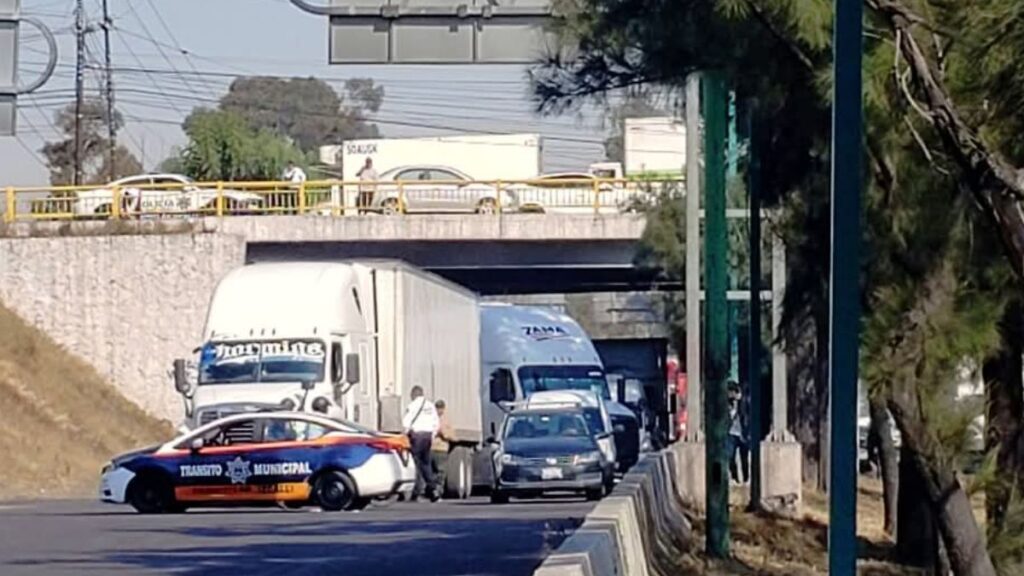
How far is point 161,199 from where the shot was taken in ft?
177

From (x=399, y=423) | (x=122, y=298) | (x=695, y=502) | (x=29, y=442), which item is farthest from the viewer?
(x=122, y=298)

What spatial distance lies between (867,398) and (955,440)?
86 cm

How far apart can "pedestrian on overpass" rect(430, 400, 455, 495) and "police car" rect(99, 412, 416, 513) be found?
20.0 ft

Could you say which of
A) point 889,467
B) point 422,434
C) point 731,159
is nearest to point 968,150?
point 731,159

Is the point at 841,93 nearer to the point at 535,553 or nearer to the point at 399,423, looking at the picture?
the point at 535,553

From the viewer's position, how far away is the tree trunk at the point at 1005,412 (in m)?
14.5

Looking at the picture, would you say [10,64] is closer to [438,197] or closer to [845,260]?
[845,260]

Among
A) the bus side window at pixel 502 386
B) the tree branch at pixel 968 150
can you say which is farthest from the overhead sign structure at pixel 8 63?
the bus side window at pixel 502 386

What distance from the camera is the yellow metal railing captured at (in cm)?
5256

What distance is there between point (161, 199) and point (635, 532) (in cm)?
4064

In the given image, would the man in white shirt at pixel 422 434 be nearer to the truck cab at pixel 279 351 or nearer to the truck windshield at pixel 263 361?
the truck cab at pixel 279 351

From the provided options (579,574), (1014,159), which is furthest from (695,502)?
(579,574)

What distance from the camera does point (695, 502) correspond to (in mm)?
25609

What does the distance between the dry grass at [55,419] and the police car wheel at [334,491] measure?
12933 mm
